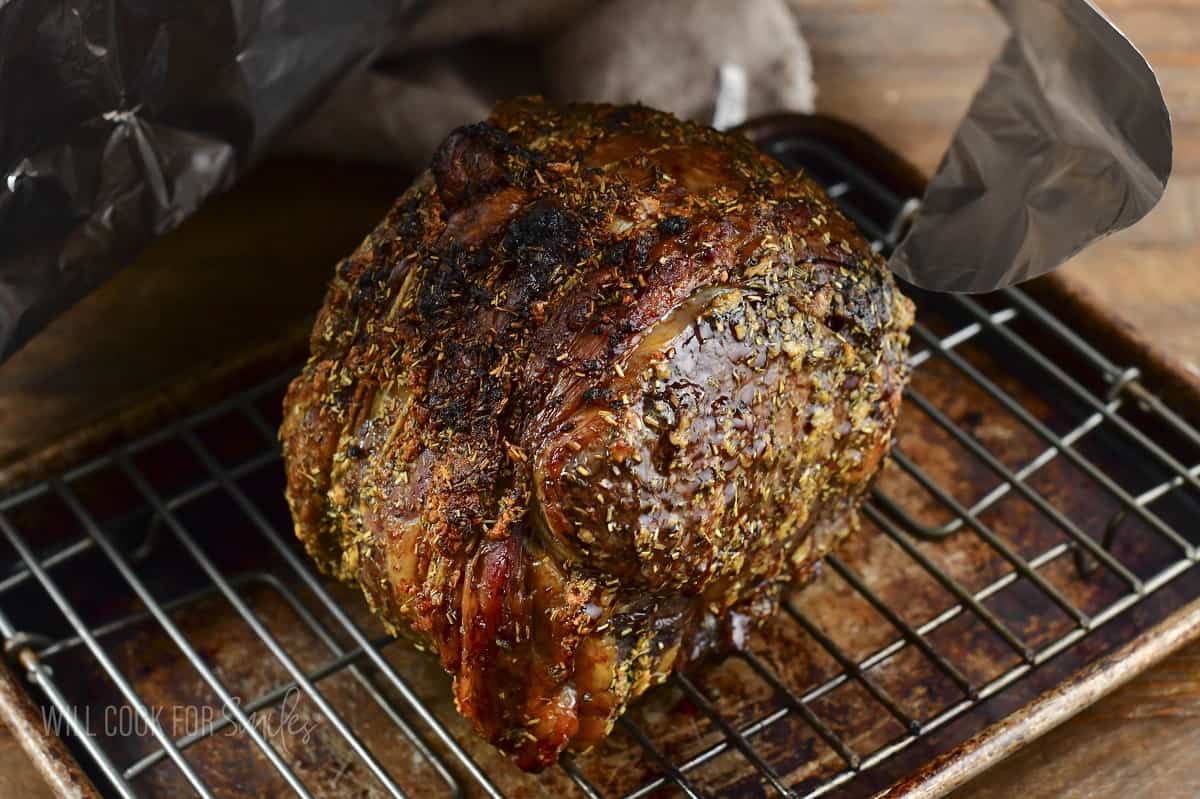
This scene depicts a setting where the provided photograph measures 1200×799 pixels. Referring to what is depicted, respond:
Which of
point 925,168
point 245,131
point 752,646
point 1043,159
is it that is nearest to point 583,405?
point 752,646

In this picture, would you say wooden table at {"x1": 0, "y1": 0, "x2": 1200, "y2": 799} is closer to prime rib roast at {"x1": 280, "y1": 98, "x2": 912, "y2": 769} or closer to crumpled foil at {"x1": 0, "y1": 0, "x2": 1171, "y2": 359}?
crumpled foil at {"x1": 0, "y1": 0, "x2": 1171, "y2": 359}

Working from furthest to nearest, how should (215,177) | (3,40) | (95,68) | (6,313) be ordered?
(215,177) < (6,313) < (95,68) < (3,40)

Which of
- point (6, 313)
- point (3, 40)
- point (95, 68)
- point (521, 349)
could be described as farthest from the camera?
point (6, 313)

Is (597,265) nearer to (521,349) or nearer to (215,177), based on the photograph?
(521,349)

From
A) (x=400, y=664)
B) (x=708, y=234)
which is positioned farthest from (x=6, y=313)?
(x=708, y=234)

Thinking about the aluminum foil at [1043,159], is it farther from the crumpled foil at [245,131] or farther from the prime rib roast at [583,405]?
the prime rib roast at [583,405]

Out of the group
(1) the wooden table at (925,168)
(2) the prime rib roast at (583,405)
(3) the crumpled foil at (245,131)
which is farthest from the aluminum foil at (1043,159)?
(1) the wooden table at (925,168)

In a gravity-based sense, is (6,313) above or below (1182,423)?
above
